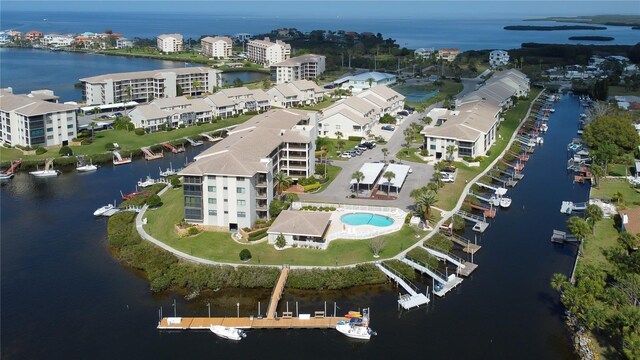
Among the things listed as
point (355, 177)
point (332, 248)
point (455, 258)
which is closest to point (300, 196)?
point (355, 177)

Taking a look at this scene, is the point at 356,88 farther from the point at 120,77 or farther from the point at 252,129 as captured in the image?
the point at 252,129

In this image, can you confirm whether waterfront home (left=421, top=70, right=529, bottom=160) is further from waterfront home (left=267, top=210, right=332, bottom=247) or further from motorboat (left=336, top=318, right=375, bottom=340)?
motorboat (left=336, top=318, right=375, bottom=340)

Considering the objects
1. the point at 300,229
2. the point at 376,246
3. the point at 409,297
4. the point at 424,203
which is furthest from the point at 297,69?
the point at 409,297

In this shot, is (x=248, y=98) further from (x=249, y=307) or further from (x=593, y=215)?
(x=249, y=307)

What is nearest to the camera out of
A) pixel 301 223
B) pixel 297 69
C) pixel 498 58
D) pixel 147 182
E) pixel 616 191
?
pixel 301 223

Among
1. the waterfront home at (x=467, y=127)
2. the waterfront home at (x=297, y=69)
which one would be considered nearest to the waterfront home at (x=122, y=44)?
the waterfront home at (x=297, y=69)

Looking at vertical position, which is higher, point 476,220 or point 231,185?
point 231,185
